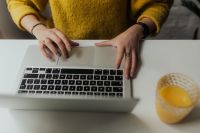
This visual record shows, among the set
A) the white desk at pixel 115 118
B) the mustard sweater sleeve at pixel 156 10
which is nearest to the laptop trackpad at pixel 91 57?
the white desk at pixel 115 118

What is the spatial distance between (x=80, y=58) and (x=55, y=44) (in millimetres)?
100

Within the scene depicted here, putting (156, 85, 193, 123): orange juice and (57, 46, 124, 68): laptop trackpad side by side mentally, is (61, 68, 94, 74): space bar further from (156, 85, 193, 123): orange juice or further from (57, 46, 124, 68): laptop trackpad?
(156, 85, 193, 123): orange juice

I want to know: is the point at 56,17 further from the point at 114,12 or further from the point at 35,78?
the point at 35,78

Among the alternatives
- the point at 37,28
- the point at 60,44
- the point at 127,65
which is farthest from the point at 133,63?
the point at 37,28

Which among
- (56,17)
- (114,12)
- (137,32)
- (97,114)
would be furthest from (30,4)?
(97,114)

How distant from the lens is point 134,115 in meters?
0.68

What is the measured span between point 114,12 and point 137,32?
0.50 feet

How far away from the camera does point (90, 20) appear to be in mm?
1005

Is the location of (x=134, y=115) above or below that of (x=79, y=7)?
below

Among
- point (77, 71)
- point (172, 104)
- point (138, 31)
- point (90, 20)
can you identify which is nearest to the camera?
point (172, 104)

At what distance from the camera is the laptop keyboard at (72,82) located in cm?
71

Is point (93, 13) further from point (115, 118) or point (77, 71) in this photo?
point (115, 118)

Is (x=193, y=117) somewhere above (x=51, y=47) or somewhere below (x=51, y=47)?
below

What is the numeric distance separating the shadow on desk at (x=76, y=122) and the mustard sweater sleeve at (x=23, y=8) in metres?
0.42
